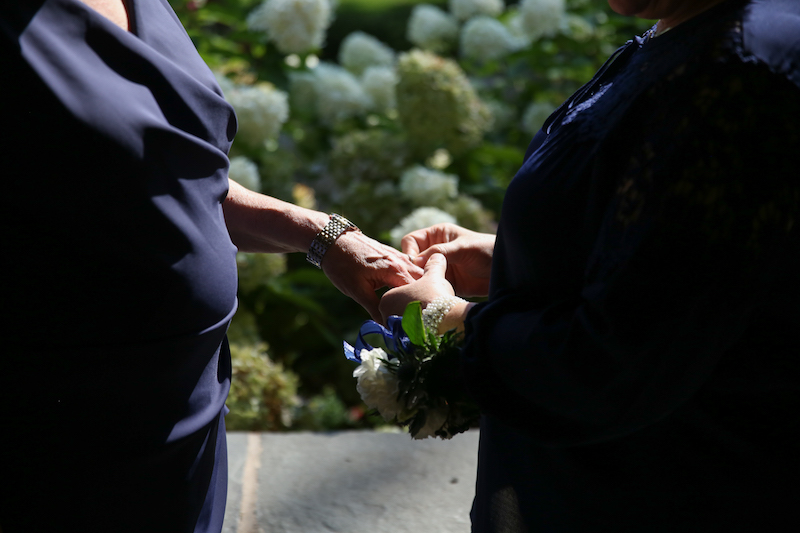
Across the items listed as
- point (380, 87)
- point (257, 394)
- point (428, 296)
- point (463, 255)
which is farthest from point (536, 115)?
point (428, 296)

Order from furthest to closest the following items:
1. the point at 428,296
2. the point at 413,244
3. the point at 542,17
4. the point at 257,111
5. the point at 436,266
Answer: the point at 542,17 < the point at 257,111 < the point at 413,244 < the point at 436,266 < the point at 428,296

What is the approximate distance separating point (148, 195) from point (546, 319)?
53cm

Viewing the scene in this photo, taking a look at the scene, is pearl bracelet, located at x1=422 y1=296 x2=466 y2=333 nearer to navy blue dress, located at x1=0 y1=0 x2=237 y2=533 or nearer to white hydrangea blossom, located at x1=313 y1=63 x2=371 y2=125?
navy blue dress, located at x1=0 y1=0 x2=237 y2=533

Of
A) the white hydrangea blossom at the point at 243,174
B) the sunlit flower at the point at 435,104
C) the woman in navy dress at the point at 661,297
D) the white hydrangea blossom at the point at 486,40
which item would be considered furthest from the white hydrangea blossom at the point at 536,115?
the woman in navy dress at the point at 661,297

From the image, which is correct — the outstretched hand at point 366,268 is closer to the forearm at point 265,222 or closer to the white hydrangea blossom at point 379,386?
the forearm at point 265,222

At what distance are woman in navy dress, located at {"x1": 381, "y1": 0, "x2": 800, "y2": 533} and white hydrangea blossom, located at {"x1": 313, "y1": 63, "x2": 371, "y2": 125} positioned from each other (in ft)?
8.45

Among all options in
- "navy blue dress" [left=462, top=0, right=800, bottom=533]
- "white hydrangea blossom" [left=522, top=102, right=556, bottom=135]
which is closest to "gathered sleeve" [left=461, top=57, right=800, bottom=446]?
"navy blue dress" [left=462, top=0, right=800, bottom=533]

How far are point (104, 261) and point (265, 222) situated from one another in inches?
19.9

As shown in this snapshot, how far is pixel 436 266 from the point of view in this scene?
1.21m

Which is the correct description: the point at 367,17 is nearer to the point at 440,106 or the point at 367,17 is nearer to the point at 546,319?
the point at 440,106

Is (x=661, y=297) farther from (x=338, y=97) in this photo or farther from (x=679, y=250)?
(x=338, y=97)

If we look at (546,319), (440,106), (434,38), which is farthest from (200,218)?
(434,38)

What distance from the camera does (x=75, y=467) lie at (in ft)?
2.92

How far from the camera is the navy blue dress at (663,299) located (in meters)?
0.65
